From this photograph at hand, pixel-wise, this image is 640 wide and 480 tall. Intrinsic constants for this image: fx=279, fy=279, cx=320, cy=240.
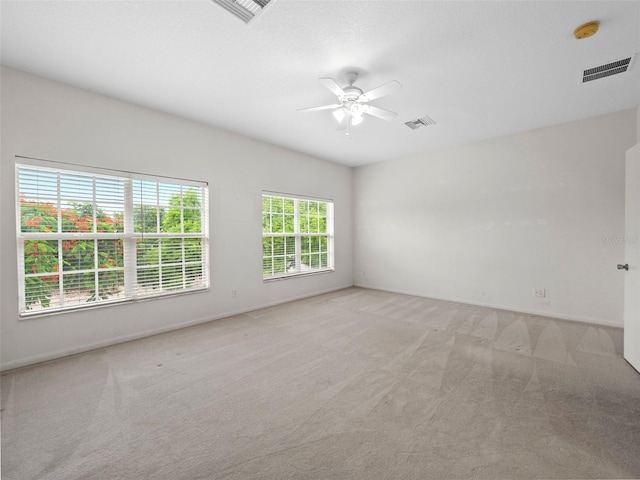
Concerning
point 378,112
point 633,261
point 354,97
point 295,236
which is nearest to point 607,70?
point 633,261

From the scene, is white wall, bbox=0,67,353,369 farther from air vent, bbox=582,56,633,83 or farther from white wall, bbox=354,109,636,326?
air vent, bbox=582,56,633,83

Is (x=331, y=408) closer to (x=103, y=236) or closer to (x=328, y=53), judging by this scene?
(x=328, y=53)

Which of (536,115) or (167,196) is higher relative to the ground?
(536,115)

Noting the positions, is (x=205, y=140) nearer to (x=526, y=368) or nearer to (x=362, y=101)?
(x=362, y=101)

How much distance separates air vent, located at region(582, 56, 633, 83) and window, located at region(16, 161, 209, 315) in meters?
4.54

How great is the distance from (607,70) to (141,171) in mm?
5022

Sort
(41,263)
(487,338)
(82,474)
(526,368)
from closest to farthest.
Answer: (82,474) → (526,368) → (41,263) → (487,338)

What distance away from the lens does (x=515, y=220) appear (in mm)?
4406

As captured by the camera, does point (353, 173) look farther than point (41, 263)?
Yes

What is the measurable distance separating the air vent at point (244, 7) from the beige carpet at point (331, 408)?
2.82 metres

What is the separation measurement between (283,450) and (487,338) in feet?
9.12

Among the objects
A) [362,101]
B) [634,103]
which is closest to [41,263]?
[362,101]

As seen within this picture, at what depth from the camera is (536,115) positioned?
12.1 ft

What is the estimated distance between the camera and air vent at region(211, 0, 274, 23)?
73.6 inches
